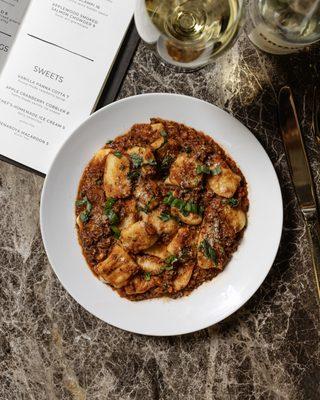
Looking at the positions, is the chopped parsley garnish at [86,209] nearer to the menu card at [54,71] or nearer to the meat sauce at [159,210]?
the meat sauce at [159,210]

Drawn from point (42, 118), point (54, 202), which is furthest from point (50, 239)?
point (42, 118)

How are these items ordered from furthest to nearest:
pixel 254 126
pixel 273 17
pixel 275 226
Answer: pixel 254 126 < pixel 275 226 < pixel 273 17

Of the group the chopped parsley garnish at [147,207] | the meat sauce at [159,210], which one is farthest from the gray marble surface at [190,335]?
the chopped parsley garnish at [147,207]

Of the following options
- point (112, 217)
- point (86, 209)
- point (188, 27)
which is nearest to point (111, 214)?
point (112, 217)

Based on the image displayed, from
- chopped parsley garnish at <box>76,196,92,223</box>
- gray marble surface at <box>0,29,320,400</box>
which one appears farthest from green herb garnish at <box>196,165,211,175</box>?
chopped parsley garnish at <box>76,196,92,223</box>

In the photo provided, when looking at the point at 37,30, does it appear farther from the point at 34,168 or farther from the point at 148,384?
the point at 148,384

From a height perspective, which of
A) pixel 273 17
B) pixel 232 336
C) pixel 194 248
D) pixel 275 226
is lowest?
pixel 232 336
